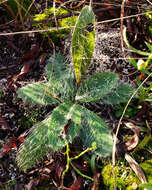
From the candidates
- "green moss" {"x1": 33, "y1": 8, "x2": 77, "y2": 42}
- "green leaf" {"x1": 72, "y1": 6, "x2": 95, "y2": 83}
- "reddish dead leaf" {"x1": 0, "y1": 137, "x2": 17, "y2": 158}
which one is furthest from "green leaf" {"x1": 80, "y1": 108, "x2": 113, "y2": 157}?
"green moss" {"x1": 33, "y1": 8, "x2": 77, "y2": 42}

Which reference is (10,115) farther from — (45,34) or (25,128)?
(45,34)

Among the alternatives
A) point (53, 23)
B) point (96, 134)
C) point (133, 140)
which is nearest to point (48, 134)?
point (96, 134)

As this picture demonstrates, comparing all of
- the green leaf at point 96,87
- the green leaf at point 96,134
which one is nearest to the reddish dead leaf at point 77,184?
the green leaf at point 96,134

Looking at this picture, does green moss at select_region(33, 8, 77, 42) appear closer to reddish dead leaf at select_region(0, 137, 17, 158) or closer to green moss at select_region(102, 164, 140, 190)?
reddish dead leaf at select_region(0, 137, 17, 158)

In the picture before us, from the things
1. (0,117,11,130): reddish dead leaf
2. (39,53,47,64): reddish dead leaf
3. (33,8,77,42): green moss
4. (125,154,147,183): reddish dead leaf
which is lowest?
(125,154,147,183): reddish dead leaf

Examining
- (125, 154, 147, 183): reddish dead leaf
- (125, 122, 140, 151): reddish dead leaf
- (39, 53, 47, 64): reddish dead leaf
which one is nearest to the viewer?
(125, 154, 147, 183): reddish dead leaf

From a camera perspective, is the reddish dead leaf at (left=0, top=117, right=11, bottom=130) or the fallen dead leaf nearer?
the fallen dead leaf
